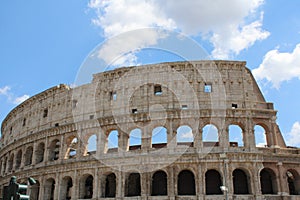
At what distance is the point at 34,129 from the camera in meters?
32.0

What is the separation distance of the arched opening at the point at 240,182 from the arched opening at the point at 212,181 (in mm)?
1278

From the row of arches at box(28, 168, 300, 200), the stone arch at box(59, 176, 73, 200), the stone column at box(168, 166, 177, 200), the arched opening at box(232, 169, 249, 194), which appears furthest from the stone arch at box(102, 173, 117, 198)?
the arched opening at box(232, 169, 249, 194)

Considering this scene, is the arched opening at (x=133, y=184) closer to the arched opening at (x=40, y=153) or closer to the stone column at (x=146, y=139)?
the stone column at (x=146, y=139)

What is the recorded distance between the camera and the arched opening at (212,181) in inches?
971

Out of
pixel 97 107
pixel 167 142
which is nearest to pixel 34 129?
pixel 97 107

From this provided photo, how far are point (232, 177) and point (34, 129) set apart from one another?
19341 mm

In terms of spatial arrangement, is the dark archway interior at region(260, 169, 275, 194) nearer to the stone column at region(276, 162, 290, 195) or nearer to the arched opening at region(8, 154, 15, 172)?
the stone column at region(276, 162, 290, 195)

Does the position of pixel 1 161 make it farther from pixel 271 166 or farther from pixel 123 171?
pixel 271 166

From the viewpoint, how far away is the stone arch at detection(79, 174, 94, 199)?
26320 millimetres

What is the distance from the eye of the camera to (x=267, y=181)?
83.4 ft

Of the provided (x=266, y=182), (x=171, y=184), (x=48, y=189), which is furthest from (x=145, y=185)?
(x=48, y=189)

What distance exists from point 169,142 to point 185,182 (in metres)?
3.40

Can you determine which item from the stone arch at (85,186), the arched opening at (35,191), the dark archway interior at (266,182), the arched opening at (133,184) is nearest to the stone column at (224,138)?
the dark archway interior at (266,182)

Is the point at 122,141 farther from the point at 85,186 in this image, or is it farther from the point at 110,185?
the point at 85,186
